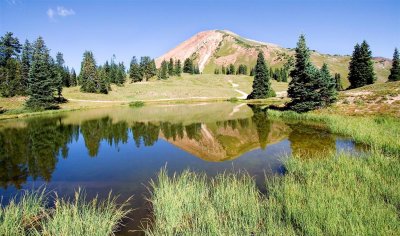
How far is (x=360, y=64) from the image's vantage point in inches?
2616

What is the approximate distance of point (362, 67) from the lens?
66000mm

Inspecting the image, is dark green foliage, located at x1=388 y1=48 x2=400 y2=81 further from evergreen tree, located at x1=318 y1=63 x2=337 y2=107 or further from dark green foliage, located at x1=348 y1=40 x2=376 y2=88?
evergreen tree, located at x1=318 y1=63 x2=337 y2=107

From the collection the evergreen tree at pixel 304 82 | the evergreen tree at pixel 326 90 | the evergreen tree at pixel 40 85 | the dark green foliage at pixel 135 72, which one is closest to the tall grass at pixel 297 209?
the evergreen tree at pixel 304 82

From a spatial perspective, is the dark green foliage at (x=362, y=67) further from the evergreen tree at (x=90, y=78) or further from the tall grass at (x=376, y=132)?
the evergreen tree at (x=90, y=78)

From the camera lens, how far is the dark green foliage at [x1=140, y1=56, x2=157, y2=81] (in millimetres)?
138750

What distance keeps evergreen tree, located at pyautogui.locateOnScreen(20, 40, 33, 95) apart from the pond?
49620 mm

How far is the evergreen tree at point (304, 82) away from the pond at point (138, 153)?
20.0 feet

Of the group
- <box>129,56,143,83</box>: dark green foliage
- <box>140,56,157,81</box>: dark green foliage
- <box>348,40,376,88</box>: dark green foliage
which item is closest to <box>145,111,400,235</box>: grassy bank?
<box>348,40,376,88</box>: dark green foliage

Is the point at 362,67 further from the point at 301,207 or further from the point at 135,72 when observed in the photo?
the point at 135,72

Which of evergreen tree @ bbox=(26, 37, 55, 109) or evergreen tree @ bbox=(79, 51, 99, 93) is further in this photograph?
evergreen tree @ bbox=(79, 51, 99, 93)

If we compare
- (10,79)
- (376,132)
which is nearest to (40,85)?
(10,79)

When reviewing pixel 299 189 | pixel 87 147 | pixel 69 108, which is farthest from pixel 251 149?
pixel 69 108

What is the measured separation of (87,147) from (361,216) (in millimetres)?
22022

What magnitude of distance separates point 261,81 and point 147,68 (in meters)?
74.8
